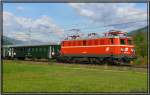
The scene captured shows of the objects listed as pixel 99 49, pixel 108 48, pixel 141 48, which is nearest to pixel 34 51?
pixel 141 48

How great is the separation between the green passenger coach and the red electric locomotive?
7904 millimetres

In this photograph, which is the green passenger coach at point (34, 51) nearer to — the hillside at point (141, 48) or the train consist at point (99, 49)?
the train consist at point (99, 49)

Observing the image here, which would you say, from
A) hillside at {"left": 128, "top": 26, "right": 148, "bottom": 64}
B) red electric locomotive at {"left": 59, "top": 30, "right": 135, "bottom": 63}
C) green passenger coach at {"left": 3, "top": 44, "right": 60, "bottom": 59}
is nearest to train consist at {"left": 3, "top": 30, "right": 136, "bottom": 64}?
red electric locomotive at {"left": 59, "top": 30, "right": 135, "bottom": 63}

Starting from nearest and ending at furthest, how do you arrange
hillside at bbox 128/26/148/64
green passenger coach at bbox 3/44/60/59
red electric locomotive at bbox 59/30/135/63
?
red electric locomotive at bbox 59/30/135/63 → hillside at bbox 128/26/148/64 → green passenger coach at bbox 3/44/60/59

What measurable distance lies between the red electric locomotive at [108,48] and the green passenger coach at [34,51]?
7904mm

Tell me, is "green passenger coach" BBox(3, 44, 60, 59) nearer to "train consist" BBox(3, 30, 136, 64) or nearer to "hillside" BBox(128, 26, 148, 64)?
"train consist" BBox(3, 30, 136, 64)

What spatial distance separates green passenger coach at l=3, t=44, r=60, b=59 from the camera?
41312 millimetres

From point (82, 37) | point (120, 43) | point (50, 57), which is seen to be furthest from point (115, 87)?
point (50, 57)

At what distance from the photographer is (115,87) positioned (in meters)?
11.9

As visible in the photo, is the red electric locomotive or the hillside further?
the hillside

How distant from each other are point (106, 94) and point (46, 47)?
31988 millimetres

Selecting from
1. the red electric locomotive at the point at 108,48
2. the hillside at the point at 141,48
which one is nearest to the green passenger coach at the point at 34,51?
the red electric locomotive at the point at 108,48

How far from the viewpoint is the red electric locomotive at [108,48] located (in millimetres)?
30000

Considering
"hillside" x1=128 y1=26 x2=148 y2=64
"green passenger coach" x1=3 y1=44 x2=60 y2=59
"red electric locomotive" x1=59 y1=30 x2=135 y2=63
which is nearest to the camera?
"red electric locomotive" x1=59 y1=30 x2=135 y2=63
